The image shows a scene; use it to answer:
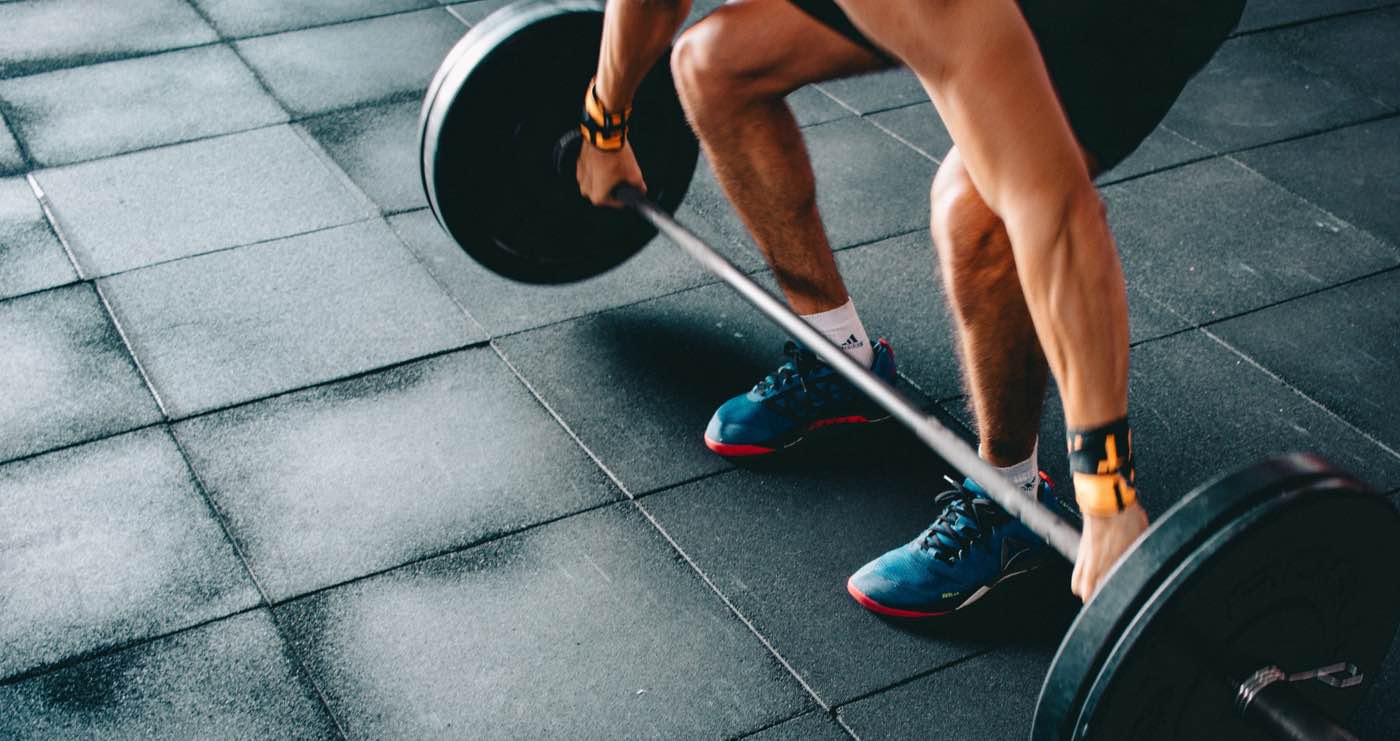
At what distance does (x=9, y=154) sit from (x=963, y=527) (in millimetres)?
2340

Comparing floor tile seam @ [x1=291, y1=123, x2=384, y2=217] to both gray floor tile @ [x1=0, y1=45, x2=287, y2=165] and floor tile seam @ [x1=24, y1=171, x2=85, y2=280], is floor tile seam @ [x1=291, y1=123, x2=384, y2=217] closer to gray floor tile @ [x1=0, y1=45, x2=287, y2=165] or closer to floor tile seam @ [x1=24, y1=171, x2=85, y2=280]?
gray floor tile @ [x1=0, y1=45, x2=287, y2=165]

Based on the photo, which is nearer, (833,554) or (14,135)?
(833,554)

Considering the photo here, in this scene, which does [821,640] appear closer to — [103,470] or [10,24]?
[103,470]

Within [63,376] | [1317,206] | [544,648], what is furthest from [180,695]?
[1317,206]

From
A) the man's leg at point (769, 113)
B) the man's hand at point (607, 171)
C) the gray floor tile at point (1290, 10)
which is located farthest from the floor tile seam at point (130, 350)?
the gray floor tile at point (1290, 10)

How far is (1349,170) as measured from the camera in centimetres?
307

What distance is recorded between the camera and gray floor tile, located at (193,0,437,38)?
3.74 m

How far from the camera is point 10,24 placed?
3.76 metres

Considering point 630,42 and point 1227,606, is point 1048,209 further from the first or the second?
point 630,42

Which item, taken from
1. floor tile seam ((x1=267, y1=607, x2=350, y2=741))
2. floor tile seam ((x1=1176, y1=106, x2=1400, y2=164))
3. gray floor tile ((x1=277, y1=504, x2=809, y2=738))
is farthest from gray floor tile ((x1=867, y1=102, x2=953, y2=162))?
floor tile seam ((x1=267, y1=607, x2=350, y2=741))

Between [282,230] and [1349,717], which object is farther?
[282,230]

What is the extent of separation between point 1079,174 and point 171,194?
84.7 inches

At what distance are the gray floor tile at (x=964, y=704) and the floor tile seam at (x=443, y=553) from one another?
53 cm

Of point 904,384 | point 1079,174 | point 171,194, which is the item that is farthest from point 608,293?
point 1079,174
